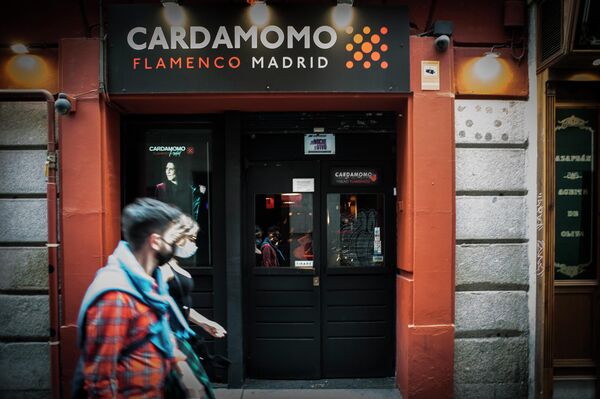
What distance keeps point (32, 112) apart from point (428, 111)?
414cm

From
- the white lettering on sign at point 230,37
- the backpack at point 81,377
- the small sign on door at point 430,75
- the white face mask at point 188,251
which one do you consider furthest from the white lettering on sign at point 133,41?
the backpack at point 81,377

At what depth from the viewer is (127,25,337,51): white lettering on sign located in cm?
433

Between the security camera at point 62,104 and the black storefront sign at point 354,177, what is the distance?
113 inches

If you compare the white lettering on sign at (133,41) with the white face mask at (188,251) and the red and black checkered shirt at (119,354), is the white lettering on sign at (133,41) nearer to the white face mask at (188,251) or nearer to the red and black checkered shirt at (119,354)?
the white face mask at (188,251)

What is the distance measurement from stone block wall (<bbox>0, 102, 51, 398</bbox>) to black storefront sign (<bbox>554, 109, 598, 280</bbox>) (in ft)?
17.9

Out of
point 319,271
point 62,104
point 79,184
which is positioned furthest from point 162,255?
point 319,271

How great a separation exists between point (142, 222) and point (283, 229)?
113 inches

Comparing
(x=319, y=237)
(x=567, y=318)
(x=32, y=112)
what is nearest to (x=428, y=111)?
(x=319, y=237)

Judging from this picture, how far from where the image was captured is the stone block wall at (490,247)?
4.50 metres

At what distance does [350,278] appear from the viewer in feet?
16.6

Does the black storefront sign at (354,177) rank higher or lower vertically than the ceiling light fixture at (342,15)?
lower

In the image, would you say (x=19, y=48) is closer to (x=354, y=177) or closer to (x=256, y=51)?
(x=256, y=51)

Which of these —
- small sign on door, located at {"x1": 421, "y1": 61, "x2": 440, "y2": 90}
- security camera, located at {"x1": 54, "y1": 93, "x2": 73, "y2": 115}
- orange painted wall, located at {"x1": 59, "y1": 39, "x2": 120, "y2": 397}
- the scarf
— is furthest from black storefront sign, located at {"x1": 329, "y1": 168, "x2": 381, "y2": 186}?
the scarf

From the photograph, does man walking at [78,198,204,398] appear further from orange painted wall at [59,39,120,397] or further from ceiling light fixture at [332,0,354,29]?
ceiling light fixture at [332,0,354,29]
